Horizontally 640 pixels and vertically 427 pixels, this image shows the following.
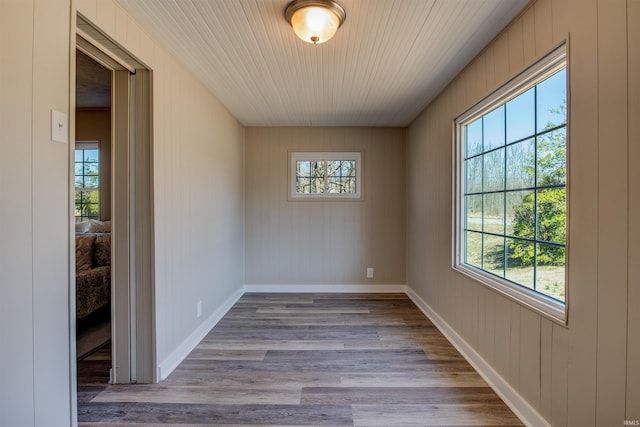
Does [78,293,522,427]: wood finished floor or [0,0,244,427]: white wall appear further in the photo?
[78,293,522,427]: wood finished floor

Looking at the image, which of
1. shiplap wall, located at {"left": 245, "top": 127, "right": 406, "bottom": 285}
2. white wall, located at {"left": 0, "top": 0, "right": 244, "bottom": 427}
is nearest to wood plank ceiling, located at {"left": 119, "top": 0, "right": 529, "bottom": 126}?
white wall, located at {"left": 0, "top": 0, "right": 244, "bottom": 427}

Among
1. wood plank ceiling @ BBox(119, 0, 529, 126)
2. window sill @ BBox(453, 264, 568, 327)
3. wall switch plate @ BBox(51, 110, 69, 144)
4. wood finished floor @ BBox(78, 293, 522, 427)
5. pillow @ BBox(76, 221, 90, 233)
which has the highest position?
wood plank ceiling @ BBox(119, 0, 529, 126)

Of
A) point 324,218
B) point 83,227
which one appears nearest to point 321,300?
point 324,218

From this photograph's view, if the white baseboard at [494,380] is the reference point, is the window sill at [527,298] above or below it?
above

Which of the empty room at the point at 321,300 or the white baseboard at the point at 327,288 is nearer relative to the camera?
the empty room at the point at 321,300

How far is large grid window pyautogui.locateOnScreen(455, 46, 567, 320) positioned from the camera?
4.91ft

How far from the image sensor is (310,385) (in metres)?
2.00

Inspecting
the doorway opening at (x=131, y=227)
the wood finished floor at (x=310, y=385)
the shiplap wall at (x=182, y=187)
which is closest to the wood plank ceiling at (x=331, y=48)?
the shiplap wall at (x=182, y=187)

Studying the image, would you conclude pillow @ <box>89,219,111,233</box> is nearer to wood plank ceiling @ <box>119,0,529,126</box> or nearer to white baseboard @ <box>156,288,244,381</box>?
white baseboard @ <box>156,288,244,381</box>

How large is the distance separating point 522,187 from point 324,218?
271 centimetres

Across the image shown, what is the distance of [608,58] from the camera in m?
1.17

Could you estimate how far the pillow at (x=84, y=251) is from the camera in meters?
2.93

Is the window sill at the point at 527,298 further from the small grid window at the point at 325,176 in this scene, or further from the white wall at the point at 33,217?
the white wall at the point at 33,217

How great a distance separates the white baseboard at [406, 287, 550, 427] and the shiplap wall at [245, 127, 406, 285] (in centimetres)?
139
